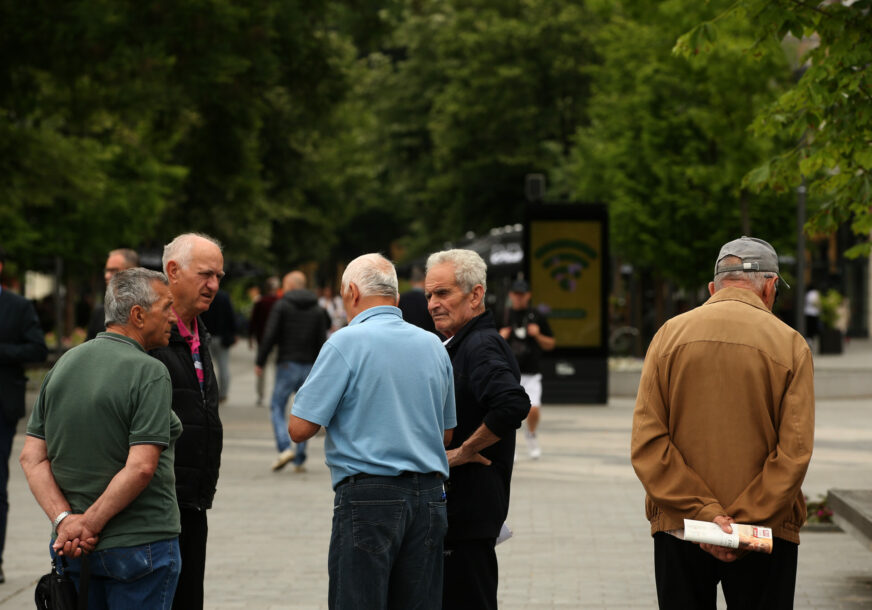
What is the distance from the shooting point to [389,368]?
16.0ft

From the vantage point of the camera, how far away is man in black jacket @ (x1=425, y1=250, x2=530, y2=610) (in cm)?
542

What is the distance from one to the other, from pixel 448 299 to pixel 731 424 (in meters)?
1.28

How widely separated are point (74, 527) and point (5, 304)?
3770mm

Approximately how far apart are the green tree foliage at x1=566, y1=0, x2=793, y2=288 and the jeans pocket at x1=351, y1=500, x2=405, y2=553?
71.8 ft

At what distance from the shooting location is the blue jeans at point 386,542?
4777mm

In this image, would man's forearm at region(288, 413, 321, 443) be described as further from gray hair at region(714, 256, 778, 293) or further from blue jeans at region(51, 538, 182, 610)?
gray hair at region(714, 256, 778, 293)

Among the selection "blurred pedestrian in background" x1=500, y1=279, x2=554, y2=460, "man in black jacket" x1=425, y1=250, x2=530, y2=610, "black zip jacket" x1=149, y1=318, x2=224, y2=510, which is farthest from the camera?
"blurred pedestrian in background" x1=500, y1=279, x2=554, y2=460

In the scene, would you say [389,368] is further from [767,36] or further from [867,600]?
[767,36]

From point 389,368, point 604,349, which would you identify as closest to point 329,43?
point 604,349

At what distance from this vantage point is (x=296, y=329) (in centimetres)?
1416

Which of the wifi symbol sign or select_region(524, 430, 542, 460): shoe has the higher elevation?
the wifi symbol sign

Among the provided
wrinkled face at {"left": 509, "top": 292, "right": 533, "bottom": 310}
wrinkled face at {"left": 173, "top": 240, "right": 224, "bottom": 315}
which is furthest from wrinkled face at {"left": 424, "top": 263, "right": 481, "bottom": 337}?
wrinkled face at {"left": 509, "top": 292, "right": 533, "bottom": 310}

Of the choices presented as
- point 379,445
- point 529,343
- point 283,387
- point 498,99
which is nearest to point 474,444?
point 379,445

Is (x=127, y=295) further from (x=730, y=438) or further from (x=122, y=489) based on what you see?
(x=730, y=438)
